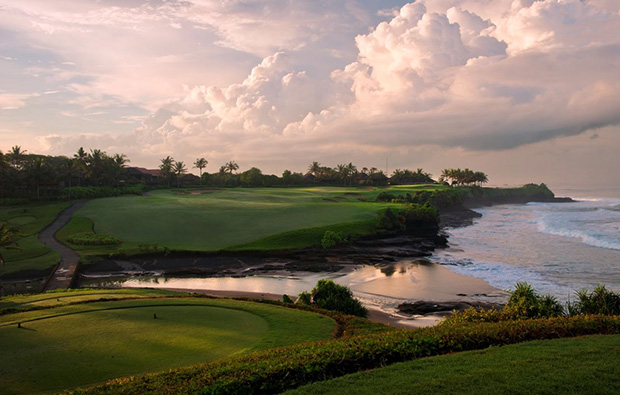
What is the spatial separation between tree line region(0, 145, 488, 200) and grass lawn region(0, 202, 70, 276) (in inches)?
387

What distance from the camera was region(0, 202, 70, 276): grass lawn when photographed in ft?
129

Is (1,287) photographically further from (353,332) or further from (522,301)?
(522,301)

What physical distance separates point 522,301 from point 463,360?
29.9ft

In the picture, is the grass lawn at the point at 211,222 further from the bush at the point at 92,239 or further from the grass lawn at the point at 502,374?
the grass lawn at the point at 502,374

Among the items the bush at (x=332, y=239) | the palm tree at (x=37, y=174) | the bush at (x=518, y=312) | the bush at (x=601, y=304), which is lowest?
the bush at (x=332, y=239)

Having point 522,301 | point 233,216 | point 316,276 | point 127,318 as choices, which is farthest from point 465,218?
point 127,318

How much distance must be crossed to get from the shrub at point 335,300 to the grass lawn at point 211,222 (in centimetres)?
2740

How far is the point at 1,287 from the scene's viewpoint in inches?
1362

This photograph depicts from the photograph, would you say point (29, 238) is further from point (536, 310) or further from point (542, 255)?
point (542, 255)

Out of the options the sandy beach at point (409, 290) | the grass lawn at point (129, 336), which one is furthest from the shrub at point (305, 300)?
the sandy beach at point (409, 290)

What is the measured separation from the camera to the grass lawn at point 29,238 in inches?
1544

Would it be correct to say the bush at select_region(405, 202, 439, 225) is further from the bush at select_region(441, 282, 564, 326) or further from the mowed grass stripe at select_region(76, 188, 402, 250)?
the bush at select_region(441, 282, 564, 326)

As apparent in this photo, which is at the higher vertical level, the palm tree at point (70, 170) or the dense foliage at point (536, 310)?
the palm tree at point (70, 170)

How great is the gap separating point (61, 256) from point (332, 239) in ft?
102
